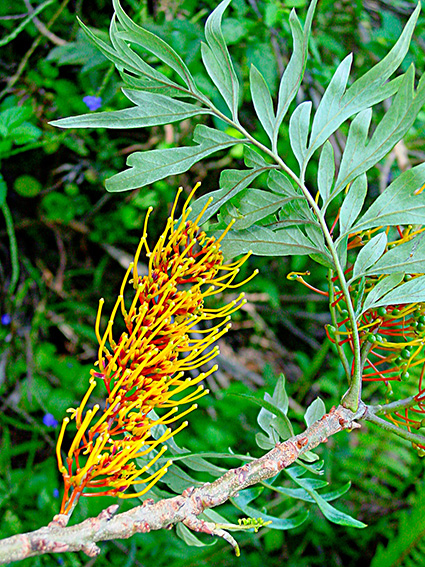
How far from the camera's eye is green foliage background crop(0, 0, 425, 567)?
78cm

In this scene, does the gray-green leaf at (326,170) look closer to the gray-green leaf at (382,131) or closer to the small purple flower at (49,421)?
the gray-green leaf at (382,131)

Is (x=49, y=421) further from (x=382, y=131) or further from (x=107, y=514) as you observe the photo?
(x=382, y=131)

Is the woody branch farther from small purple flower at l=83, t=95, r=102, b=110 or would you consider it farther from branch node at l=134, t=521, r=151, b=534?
small purple flower at l=83, t=95, r=102, b=110

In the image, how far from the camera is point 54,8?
0.82 meters

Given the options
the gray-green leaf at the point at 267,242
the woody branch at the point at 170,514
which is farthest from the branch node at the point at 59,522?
the gray-green leaf at the point at 267,242

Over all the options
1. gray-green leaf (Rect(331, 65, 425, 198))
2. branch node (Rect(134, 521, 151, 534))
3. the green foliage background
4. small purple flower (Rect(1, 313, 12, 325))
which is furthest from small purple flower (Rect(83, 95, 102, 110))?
branch node (Rect(134, 521, 151, 534))

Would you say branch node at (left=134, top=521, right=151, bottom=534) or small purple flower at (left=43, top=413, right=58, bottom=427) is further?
small purple flower at (left=43, top=413, right=58, bottom=427)

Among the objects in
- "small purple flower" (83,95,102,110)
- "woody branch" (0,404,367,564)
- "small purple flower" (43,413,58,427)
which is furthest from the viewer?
"small purple flower" (43,413,58,427)

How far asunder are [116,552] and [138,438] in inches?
26.4

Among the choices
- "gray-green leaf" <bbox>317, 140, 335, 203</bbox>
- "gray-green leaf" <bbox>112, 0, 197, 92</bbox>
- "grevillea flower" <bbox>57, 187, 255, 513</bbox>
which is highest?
Result: "gray-green leaf" <bbox>112, 0, 197, 92</bbox>

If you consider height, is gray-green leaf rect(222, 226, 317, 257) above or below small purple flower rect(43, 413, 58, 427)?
above

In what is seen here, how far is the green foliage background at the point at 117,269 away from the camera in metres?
0.78

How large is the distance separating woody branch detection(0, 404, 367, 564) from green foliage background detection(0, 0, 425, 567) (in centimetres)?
48

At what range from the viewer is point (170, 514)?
27cm
